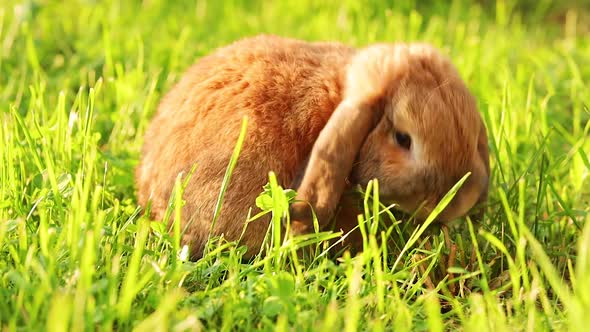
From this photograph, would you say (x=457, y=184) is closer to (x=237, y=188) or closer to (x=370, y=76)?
(x=370, y=76)

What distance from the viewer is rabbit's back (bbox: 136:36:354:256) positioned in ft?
9.30

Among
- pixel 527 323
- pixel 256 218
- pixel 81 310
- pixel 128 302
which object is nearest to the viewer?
pixel 81 310

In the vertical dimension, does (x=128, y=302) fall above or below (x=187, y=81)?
below

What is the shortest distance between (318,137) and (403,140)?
11.8 inches

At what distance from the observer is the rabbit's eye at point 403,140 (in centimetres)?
276

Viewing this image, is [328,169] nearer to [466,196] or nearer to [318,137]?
[318,137]

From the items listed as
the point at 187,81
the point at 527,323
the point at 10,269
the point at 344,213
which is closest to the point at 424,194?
→ the point at 344,213

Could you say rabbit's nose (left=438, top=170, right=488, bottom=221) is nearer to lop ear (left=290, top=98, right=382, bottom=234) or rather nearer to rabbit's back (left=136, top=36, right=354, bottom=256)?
lop ear (left=290, top=98, right=382, bottom=234)

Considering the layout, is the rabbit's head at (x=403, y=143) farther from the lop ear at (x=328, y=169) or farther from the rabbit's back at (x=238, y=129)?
the rabbit's back at (x=238, y=129)

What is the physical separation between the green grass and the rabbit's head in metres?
0.15

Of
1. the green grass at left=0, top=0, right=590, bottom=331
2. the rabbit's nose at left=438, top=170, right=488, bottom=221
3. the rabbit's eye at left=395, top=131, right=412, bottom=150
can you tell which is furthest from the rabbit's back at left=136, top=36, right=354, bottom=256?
the rabbit's nose at left=438, top=170, right=488, bottom=221

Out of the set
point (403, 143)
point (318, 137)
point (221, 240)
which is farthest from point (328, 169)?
point (221, 240)

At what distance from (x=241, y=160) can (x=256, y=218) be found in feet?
0.71

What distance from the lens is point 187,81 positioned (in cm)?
316
